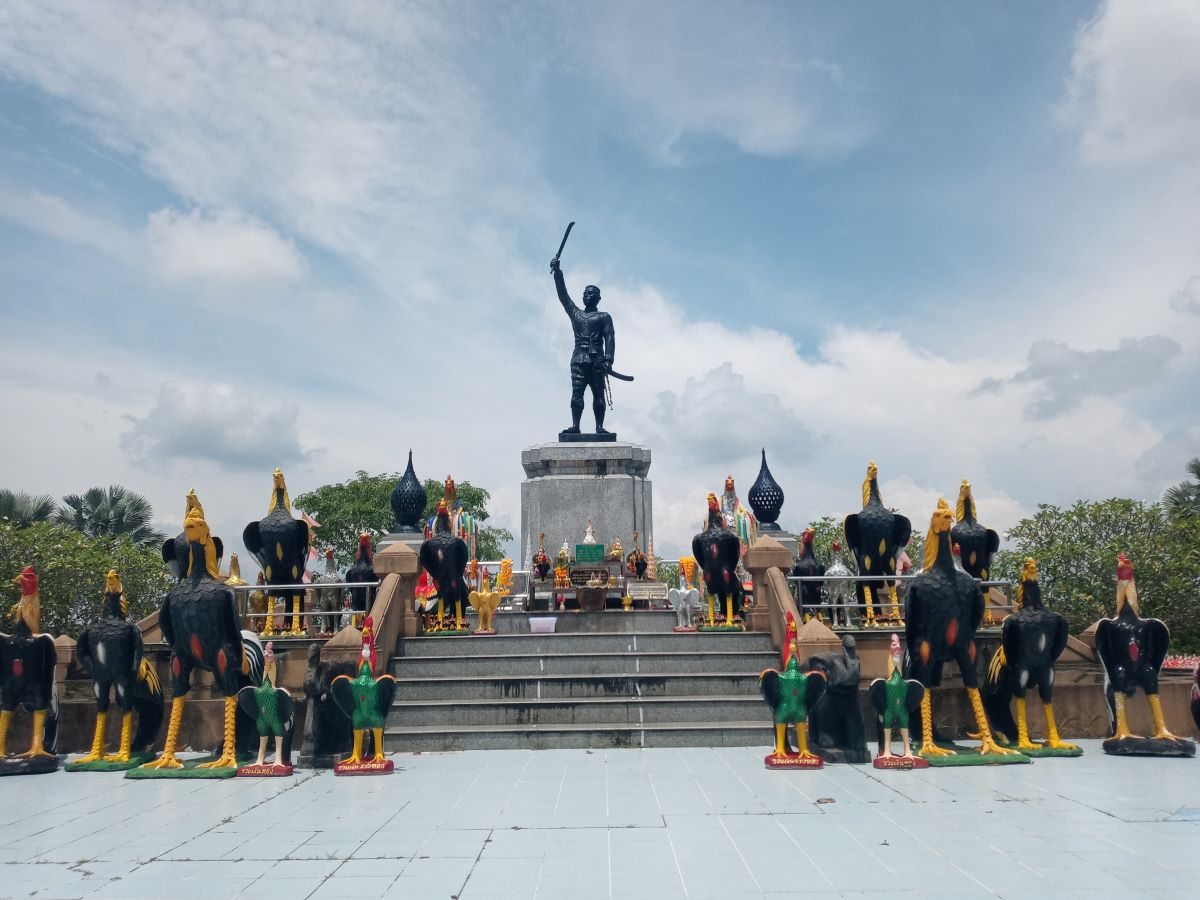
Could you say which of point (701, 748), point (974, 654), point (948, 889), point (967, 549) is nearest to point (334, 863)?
point (948, 889)

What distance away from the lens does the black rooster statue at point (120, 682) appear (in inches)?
395

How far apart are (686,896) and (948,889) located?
5.50 ft

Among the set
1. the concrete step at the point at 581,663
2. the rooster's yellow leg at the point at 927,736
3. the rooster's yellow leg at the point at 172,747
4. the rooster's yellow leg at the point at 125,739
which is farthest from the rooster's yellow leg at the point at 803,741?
the rooster's yellow leg at the point at 125,739

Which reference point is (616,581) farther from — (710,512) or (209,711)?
(209,711)

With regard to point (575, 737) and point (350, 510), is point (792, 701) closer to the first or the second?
point (575, 737)

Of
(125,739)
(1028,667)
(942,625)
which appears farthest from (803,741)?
(125,739)

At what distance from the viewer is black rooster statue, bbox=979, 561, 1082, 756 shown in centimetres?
1015

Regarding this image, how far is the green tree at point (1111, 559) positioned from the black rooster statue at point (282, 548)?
20.4m

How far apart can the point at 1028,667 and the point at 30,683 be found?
462 inches

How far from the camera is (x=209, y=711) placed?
11266mm

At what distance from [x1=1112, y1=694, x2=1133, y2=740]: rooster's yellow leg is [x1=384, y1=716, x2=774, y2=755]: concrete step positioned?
4005 millimetres

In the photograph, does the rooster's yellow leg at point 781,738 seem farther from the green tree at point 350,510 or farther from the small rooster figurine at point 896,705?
the green tree at point 350,510

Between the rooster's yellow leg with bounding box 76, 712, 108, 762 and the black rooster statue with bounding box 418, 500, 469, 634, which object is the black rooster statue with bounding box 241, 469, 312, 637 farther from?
the rooster's yellow leg with bounding box 76, 712, 108, 762

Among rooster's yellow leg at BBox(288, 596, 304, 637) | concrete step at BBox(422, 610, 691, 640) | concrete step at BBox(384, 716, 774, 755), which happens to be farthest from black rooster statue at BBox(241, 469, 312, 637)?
concrete step at BBox(384, 716, 774, 755)
